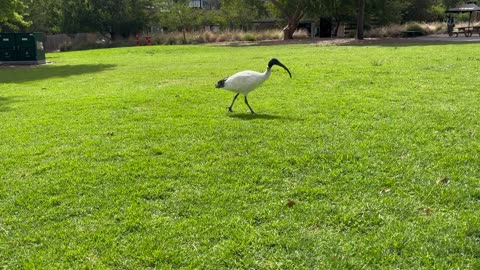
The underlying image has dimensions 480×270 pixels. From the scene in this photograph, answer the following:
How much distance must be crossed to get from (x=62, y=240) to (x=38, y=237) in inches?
8.4

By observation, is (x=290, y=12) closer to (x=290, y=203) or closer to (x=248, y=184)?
(x=248, y=184)

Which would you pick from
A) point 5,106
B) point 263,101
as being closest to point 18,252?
point 263,101

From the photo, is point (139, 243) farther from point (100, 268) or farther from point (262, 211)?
point (262, 211)

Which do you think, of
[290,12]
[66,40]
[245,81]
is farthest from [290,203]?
[66,40]

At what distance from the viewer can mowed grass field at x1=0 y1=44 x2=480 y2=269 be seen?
3.02 meters

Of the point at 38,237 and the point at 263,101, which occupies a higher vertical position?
the point at 263,101

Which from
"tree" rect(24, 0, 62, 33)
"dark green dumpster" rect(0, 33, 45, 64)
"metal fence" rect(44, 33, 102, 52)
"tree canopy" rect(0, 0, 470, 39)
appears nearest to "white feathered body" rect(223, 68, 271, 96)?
"dark green dumpster" rect(0, 33, 45, 64)

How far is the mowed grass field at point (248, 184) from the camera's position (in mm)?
3020

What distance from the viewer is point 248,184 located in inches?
162

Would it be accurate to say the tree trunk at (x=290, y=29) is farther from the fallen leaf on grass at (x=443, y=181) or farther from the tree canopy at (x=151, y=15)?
the fallen leaf on grass at (x=443, y=181)

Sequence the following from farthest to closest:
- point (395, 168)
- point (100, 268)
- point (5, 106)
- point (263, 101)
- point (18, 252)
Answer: point (5, 106), point (263, 101), point (395, 168), point (18, 252), point (100, 268)

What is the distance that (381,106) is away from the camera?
690 centimetres

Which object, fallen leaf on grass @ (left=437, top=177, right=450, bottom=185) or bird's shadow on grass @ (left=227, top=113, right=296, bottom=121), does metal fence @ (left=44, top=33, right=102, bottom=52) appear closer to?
bird's shadow on grass @ (left=227, top=113, right=296, bottom=121)

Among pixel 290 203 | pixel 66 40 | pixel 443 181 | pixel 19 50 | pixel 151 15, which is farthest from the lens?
pixel 151 15
